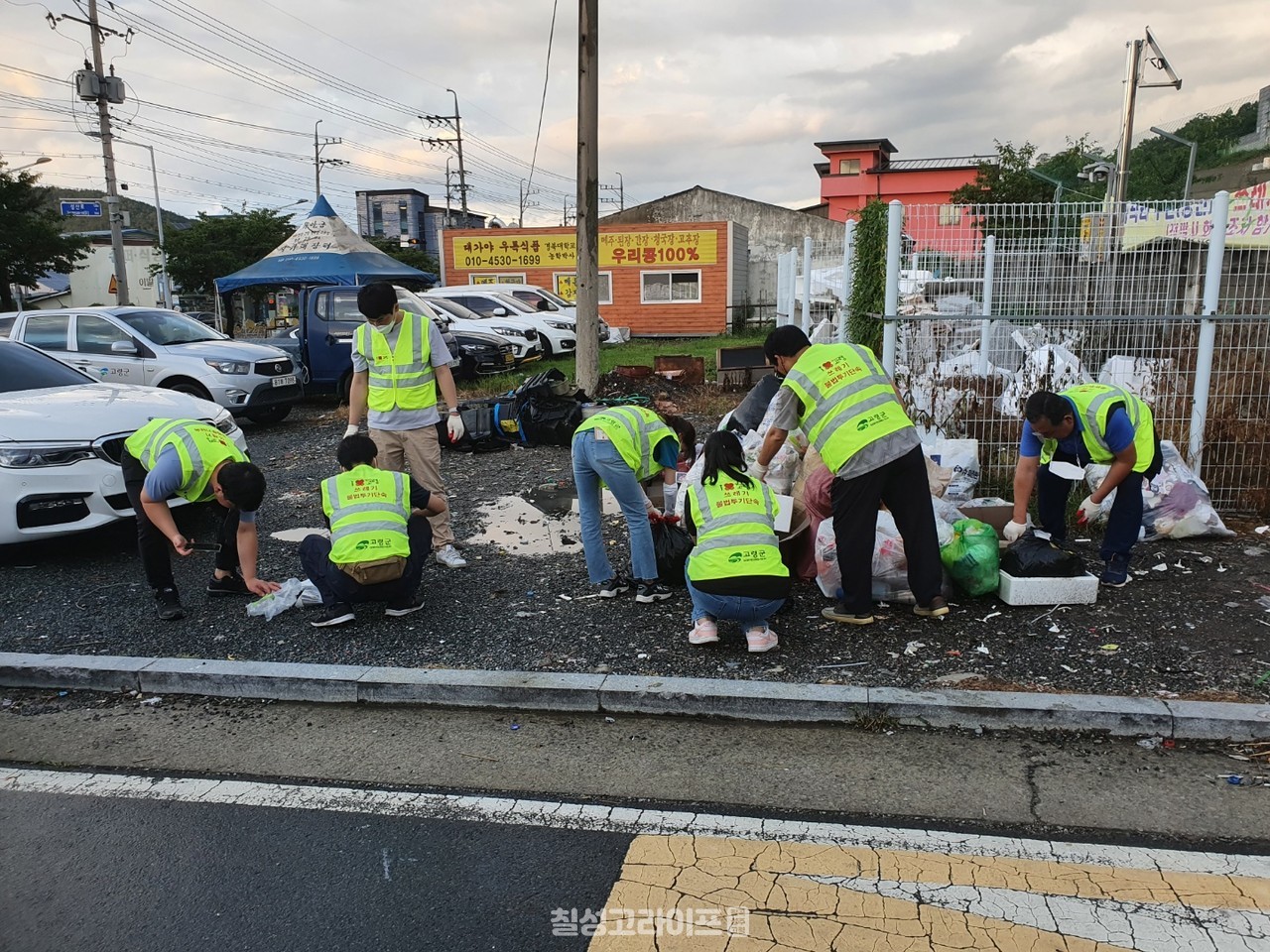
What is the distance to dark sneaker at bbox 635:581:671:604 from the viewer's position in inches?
197

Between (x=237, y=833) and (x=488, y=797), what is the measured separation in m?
0.87

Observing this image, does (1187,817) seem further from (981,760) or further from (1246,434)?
(1246,434)

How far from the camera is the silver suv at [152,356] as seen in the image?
34.0 ft

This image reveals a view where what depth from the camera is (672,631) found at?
15.1ft

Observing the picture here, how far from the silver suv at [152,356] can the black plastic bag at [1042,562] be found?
9.21m

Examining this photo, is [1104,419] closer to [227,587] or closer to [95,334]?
[227,587]

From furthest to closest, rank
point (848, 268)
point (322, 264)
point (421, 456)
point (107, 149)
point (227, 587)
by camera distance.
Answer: point (107, 149) → point (322, 264) → point (848, 268) → point (421, 456) → point (227, 587)

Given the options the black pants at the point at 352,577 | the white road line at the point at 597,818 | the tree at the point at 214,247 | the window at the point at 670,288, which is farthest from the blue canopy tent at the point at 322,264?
the tree at the point at 214,247

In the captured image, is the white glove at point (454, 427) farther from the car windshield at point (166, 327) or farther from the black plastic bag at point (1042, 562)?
the car windshield at point (166, 327)

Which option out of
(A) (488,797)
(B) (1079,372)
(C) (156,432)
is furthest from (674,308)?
(A) (488,797)

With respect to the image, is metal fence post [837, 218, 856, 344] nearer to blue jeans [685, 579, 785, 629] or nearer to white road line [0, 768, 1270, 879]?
blue jeans [685, 579, 785, 629]

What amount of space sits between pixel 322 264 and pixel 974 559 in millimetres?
16993

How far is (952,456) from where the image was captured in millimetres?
6375

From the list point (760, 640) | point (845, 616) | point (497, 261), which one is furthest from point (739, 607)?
point (497, 261)
